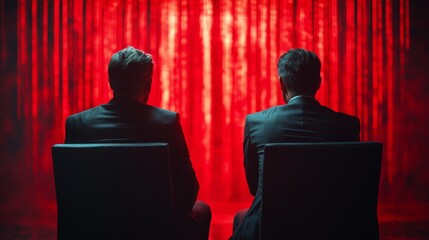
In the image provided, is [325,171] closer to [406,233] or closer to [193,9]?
[406,233]

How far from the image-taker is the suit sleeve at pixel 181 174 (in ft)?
4.18

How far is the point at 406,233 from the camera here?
256 centimetres

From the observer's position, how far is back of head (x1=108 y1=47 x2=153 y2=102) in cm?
132

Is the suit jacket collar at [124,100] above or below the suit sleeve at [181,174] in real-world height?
above

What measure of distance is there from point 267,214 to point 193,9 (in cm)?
254

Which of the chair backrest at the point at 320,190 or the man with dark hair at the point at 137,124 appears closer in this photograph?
the chair backrest at the point at 320,190

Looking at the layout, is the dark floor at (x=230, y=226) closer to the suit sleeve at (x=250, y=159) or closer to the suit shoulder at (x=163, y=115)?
the suit sleeve at (x=250, y=159)

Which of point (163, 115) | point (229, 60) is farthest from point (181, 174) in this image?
point (229, 60)

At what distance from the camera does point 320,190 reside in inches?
44.2

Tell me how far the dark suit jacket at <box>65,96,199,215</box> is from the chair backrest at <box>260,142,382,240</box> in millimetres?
317

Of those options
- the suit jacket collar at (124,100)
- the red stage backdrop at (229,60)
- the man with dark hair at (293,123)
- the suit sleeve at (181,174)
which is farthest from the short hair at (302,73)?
the red stage backdrop at (229,60)

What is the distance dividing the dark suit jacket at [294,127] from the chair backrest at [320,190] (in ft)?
0.35

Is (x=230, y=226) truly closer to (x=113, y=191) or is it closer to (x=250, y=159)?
(x=250, y=159)

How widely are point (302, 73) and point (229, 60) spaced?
6.75 feet
